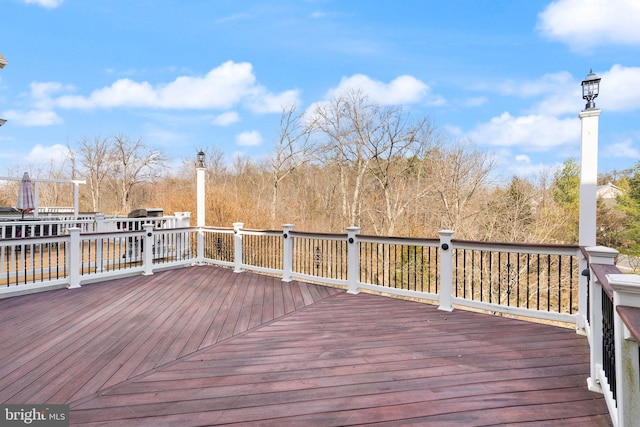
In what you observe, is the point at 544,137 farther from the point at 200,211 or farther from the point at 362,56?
the point at 200,211

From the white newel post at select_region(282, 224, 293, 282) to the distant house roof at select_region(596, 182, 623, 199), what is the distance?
21.7 m

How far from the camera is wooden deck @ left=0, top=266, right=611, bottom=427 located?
1905 mm

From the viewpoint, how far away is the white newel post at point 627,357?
4.33 ft

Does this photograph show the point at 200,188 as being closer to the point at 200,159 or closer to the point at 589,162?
the point at 200,159

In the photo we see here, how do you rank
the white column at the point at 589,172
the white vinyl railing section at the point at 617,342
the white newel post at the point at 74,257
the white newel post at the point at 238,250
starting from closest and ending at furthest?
the white vinyl railing section at the point at 617,342, the white column at the point at 589,172, the white newel post at the point at 74,257, the white newel post at the point at 238,250

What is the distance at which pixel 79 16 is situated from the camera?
348 inches

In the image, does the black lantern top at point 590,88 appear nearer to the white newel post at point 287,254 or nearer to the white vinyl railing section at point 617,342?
the white vinyl railing section at point 617,342

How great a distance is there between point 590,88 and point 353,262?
332 centimetres

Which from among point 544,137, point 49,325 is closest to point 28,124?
point 49,325

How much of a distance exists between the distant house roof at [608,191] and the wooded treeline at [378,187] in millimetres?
432

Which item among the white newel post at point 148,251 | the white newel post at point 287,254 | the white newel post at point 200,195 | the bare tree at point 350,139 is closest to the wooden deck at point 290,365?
the white newel post at point 287,254

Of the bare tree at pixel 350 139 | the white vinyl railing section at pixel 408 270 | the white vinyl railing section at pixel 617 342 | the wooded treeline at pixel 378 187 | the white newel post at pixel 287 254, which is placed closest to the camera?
the white vinyl railing section at pixel 617 342

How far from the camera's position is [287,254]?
5.61 meters

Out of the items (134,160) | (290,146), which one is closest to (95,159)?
(134,160)
